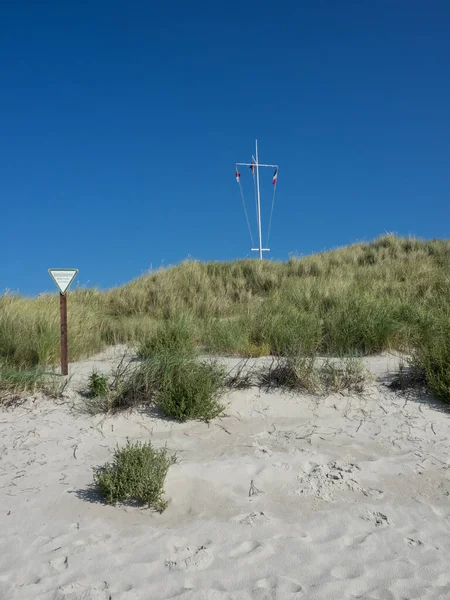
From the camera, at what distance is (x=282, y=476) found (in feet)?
17.6

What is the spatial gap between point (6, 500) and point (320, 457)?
320 centimetres

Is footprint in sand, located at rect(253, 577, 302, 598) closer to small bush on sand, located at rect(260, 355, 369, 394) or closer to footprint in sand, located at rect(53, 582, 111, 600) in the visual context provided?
footprint in sand, located at rect(53, 582, 111, 600)

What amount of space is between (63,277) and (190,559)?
517 centimetres

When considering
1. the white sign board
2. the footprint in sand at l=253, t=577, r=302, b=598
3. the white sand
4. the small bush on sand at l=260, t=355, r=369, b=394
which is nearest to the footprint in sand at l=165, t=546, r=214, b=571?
the white sand

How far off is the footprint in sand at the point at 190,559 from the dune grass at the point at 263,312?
387cm

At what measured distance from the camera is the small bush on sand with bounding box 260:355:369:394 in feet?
23.3

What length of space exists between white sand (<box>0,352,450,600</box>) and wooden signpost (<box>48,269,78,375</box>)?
0.95 m

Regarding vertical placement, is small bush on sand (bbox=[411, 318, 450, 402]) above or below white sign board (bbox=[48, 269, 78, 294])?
below

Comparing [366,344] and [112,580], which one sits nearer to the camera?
[112,580]

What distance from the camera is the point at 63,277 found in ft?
26.7

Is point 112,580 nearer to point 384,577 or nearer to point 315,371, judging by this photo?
point 384,577

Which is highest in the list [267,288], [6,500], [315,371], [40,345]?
[267,288]

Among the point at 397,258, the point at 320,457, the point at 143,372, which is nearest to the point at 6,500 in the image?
the point at 143,372

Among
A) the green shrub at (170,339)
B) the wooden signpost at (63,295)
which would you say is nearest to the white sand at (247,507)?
the wooden signpost at (63,295)
